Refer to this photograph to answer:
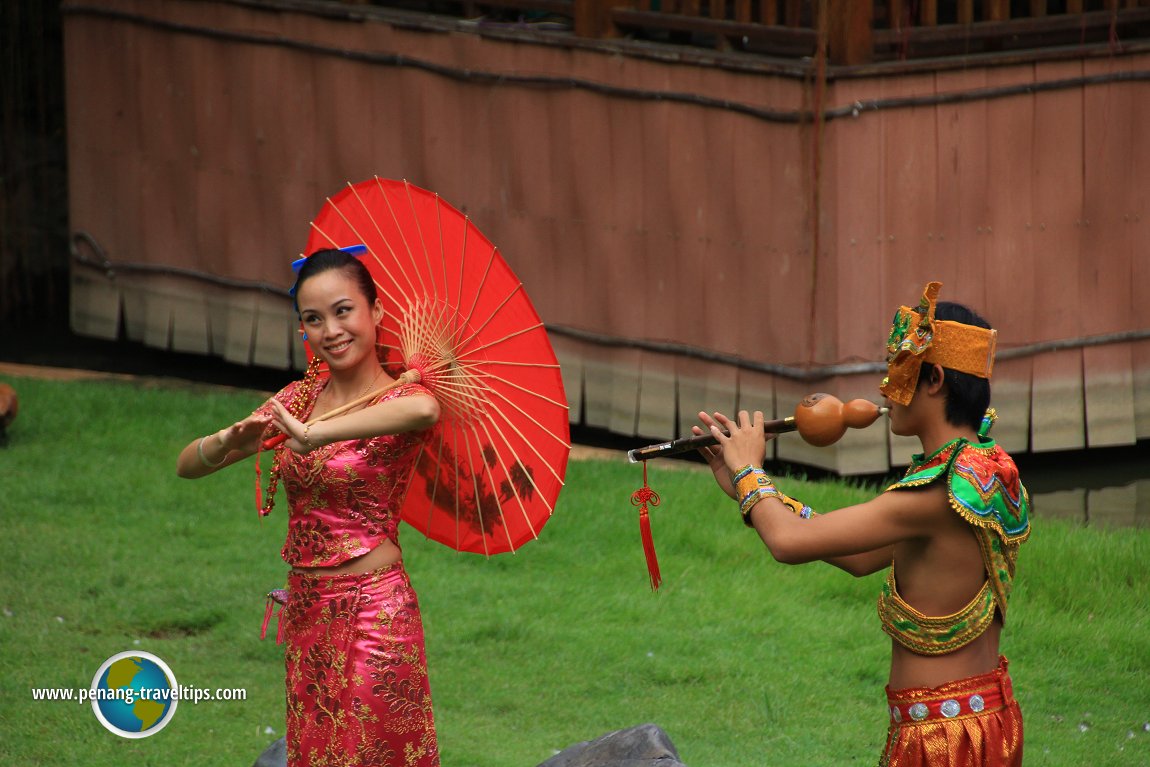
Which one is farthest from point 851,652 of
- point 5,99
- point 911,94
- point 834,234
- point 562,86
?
point 5,99

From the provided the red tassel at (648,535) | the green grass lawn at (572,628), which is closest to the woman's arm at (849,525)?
the red tassel at (648,535)

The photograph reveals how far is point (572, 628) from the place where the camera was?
5.65m

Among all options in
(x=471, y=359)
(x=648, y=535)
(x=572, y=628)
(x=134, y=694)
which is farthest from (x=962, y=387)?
(x=134, y=694)

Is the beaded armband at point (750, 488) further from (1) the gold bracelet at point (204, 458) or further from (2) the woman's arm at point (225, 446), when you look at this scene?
(1) the gold bracelet at point (204, 458)

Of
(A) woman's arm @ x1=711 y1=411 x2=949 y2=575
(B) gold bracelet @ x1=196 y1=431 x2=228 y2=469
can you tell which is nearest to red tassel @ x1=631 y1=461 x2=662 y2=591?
(A) woman's arm @ x1=711 y1=411 x2=949 y2=575

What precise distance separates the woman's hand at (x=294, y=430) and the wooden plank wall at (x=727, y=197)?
4069 mm

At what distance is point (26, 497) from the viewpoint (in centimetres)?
686

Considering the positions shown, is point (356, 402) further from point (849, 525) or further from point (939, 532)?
point (939, 532)

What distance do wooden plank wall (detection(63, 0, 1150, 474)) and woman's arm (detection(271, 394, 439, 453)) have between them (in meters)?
3.84

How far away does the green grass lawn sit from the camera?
4.88 metres

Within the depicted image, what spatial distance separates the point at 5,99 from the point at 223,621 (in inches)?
234

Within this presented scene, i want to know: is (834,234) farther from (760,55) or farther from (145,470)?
(145,470)

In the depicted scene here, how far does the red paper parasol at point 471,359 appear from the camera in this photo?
11.6 feet

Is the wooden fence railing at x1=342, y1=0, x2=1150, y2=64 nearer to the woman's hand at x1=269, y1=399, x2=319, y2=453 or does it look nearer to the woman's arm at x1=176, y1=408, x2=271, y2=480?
the woman's arm at x1=176, y1=408, x2=271, y2=480
